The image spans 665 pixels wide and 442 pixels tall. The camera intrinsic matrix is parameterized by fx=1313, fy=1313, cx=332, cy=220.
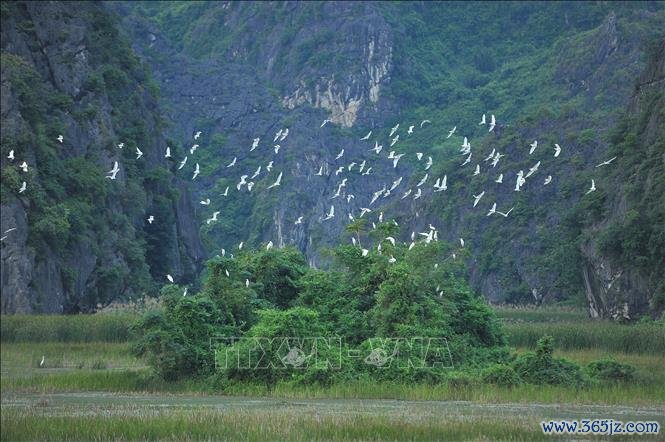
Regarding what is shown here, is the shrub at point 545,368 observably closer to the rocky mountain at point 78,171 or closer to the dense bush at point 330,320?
the dense bush at point 330,320

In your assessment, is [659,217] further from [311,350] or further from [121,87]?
[121,87]

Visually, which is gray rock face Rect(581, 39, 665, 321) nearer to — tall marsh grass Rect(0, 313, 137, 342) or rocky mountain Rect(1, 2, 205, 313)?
tall marsh grass Rect(0, 313, 137, 342)

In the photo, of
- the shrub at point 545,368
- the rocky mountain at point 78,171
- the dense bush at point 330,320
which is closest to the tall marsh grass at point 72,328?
the dense bush at point 330,320

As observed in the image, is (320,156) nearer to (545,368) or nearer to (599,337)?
(599,337)

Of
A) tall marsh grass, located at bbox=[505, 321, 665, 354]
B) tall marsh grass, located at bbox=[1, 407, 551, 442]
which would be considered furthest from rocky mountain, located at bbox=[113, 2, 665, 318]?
tall marsh grass, located at bbox=[1, 407, 551, 442]

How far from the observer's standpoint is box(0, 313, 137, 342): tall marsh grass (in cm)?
3923

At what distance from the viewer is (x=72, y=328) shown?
4753cm

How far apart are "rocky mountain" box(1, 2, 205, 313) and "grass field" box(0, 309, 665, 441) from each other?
20.7 meters

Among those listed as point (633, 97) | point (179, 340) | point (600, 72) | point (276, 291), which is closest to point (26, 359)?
point (179, 340)

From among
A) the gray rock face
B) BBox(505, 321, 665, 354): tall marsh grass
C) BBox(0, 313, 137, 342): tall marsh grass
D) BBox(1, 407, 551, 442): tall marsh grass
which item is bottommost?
BBox(1, 407, 551, 442): tall marsh grass

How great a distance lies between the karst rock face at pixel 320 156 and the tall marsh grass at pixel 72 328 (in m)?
11.6

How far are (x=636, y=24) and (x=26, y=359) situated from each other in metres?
117

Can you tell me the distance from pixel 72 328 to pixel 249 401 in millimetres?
12982

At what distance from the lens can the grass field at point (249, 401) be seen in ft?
95.2
